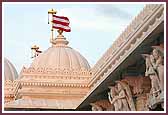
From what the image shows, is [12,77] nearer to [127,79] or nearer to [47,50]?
[47,50]

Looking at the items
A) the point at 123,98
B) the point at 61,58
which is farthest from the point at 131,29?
the point at 61,58

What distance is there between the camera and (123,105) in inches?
669

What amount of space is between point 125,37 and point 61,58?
42.5 ft

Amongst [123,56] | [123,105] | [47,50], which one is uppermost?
[47,50]

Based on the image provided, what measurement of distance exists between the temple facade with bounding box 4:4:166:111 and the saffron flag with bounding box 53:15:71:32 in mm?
600

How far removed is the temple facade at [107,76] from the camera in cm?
1316

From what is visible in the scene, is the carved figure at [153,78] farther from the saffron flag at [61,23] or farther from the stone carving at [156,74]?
the saffron flag at [61,23]

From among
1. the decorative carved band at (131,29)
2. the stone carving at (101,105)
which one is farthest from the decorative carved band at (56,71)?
the decorative carved band at (131,29)

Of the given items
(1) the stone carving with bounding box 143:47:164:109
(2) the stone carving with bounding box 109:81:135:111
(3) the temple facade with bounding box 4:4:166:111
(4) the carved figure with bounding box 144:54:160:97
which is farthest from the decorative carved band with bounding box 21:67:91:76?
(4) the carved figure with bounding box 144:54:160:97

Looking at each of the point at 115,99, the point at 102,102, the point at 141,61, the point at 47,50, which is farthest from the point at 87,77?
the point at 141,61

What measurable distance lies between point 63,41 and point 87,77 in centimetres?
381

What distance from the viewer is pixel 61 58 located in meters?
→ 28.3

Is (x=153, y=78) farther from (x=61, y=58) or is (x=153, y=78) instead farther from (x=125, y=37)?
(x=61, y=58)

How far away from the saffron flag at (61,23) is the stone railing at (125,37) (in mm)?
8802
